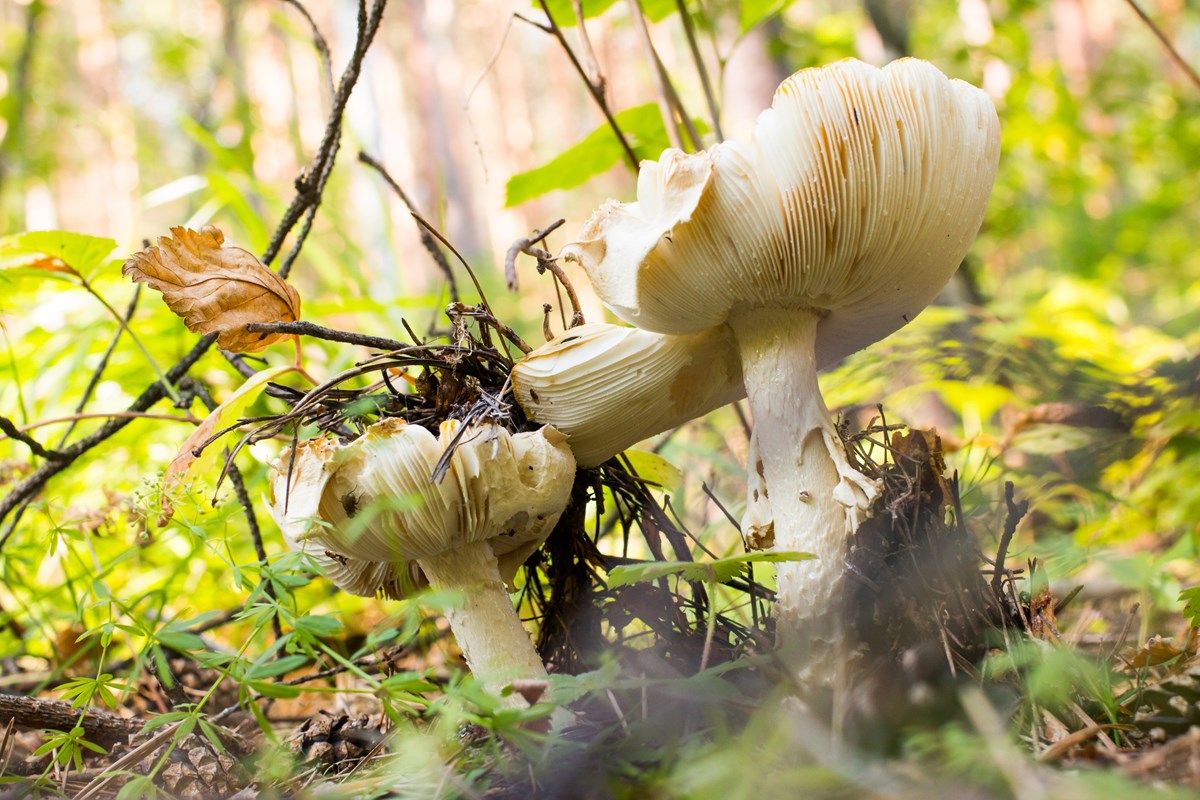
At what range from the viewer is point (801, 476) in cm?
159

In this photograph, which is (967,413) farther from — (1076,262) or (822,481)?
(1076,262)

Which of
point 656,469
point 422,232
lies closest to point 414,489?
point 656,469

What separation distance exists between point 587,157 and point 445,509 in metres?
1.44

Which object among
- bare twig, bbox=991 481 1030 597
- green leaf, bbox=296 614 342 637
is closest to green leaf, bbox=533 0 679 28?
bare twig, bbox=991 481 1030 597

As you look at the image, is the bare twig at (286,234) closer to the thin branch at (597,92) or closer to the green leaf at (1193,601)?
the thin branch at (597,92)

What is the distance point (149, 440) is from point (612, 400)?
88.7 inches

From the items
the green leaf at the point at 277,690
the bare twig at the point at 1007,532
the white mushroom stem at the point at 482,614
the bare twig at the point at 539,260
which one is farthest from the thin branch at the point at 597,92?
the green leaf at the point at 277,690

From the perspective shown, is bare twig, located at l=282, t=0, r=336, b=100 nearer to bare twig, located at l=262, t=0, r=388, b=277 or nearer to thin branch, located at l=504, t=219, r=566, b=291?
bare twig, located at l=262, t=0, r=388, b=277

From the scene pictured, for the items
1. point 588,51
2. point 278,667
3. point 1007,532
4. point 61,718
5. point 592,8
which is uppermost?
point 592,8

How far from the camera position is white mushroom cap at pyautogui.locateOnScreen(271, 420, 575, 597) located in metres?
1.42

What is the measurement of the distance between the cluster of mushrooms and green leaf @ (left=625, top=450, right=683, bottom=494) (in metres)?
0.21

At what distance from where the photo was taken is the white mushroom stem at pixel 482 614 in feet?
5.24

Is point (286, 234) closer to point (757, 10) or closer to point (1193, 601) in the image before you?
point (757, 10)

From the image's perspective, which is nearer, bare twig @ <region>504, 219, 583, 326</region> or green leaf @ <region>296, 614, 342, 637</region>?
green leaf @ <region>296, 614, 342, 637</region>
